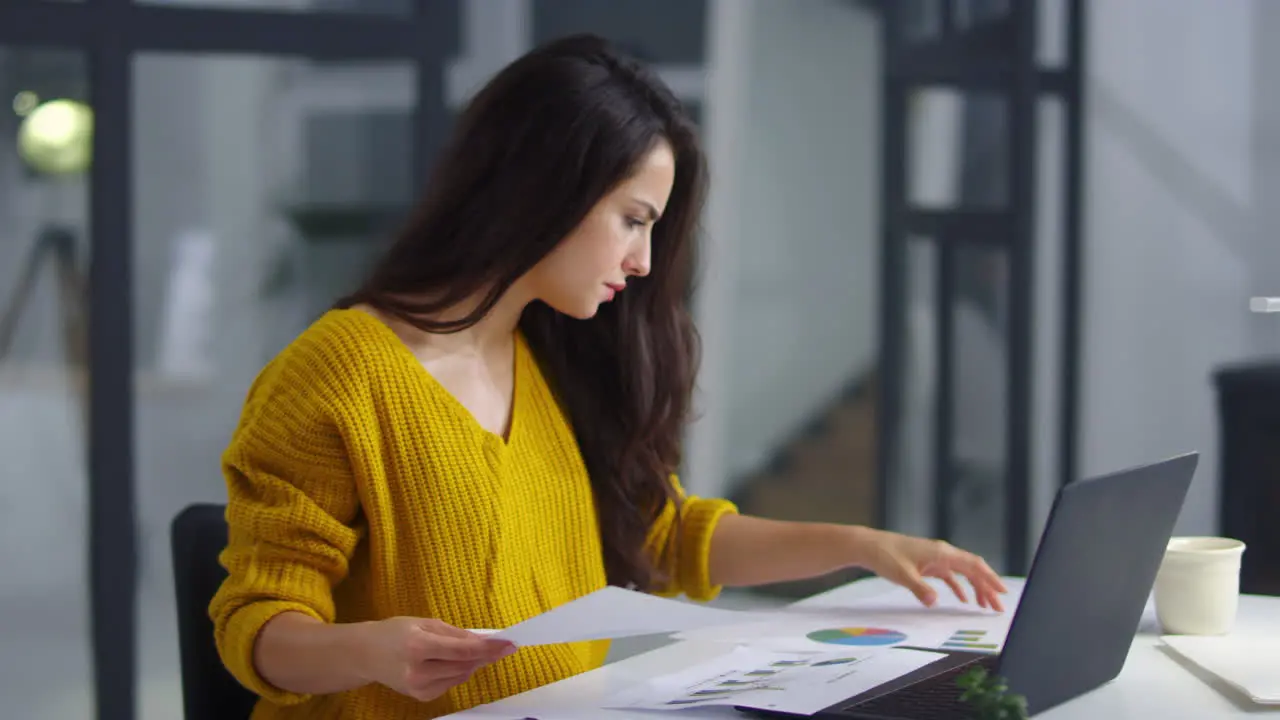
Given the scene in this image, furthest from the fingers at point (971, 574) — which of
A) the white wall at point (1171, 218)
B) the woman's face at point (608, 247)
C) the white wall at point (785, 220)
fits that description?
the white wall at point (1171, 218)

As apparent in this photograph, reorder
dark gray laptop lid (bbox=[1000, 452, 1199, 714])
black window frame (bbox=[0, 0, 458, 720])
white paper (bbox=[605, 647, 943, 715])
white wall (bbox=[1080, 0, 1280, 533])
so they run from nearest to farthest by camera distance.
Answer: dark gray laptop lid (bbox=[1000, 452, 1199, 714])
white paper (bbox=[605, 647, 943, 715])
black window frame (bbox=[0, 0, 458, 720])
white wall (bbox=[1080, 0, 1280, 533])

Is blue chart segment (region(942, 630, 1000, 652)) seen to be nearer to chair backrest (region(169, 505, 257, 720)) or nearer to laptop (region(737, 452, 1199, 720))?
laptop (region(737, 452, 1199, 720))

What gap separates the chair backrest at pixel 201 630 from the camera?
4.77 feet

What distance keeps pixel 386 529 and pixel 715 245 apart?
2.24 metres

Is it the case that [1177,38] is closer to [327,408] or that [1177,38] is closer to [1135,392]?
[1135,392]

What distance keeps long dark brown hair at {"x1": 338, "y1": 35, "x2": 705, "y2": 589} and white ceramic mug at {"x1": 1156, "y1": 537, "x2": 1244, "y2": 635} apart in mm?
558

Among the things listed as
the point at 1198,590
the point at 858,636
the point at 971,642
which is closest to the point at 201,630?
the point at 858,636

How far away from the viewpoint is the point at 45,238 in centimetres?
281

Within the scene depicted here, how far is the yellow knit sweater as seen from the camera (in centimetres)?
133

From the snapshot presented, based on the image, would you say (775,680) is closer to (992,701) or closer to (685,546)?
(992,701)

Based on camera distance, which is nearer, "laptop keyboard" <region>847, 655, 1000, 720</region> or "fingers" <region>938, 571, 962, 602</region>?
"laptop keyboard" <region>847, 655, 1000, 720</region>

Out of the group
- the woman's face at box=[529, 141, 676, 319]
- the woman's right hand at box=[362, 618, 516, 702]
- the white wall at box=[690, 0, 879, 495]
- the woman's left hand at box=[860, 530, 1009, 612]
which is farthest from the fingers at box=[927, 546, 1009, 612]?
the white wall at box=[690, 0, 879, 495]

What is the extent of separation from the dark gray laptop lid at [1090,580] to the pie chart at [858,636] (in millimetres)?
224

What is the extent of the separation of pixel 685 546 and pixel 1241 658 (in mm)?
639
